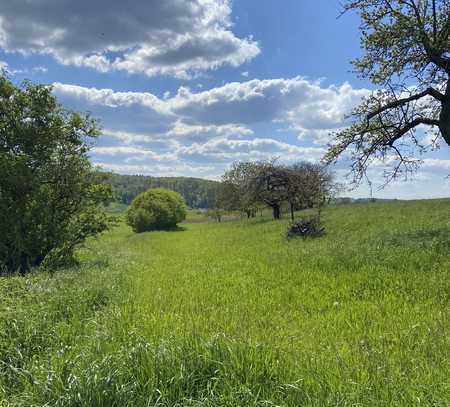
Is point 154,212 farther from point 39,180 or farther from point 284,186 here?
point 39,180

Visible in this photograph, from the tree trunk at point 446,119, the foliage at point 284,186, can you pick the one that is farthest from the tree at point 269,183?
the tree trunk at point 446,119

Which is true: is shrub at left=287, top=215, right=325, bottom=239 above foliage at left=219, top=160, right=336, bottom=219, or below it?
below

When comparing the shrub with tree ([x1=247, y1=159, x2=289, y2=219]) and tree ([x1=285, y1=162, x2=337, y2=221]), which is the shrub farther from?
tree ([x1=247, y1=159, x2=289, y2=219])

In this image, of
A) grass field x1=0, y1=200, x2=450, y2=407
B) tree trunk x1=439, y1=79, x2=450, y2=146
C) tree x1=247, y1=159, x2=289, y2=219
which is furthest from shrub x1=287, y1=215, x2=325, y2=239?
tree x1=247, y1=159, x2=289, y2=219

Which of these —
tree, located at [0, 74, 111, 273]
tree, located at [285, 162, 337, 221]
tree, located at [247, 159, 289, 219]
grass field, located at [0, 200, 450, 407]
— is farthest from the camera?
tree, located at [247, 159, 289, 219]

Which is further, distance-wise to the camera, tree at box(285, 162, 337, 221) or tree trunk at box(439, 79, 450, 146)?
tree at box(285, 162, 337, 221)

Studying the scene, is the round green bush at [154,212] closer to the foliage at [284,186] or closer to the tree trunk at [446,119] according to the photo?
the foliage at [284,186]

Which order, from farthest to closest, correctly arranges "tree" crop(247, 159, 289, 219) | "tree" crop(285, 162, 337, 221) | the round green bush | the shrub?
1. the round green bush
2. "tree" crop(247, 159, 289, 219)
3. "tree" crop(285, 162, 337, 221)
4. the shrub

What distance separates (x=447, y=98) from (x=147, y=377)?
15467 mm

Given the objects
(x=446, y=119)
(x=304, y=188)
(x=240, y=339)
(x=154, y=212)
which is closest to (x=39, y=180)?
(x=240, y=339)

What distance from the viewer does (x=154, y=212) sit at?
58156 millimetres

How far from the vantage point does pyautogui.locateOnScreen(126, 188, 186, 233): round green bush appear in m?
57.5

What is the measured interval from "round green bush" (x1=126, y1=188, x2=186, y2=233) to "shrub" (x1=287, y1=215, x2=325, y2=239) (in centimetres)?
3839

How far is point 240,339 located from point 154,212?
178 ft
